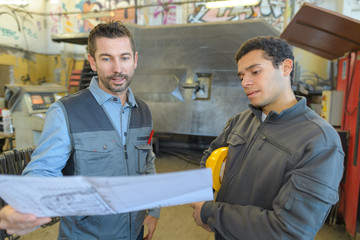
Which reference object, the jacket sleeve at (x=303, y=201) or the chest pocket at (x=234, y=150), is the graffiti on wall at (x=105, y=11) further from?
the jacket sleeve at (x=303, y=201)

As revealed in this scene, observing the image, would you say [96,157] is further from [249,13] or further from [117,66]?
[249,13]

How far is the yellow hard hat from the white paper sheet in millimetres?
471

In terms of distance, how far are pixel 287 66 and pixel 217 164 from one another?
60 cm

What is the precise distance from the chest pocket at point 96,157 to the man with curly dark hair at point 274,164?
0.47m

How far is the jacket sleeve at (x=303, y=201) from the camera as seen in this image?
0.79 m

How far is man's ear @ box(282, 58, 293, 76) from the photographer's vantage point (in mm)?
1053

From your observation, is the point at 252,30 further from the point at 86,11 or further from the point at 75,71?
the point at 86,11

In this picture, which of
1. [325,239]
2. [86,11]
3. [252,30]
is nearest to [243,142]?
[325,239]

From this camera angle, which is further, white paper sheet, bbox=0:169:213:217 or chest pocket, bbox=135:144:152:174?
chest pocket, bbox=135:144:152:174

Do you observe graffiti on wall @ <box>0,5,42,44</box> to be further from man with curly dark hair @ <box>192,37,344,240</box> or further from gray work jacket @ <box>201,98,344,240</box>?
gray work jacket @ <box>201,98,344,240</box>

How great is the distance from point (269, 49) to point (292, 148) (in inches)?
18.2

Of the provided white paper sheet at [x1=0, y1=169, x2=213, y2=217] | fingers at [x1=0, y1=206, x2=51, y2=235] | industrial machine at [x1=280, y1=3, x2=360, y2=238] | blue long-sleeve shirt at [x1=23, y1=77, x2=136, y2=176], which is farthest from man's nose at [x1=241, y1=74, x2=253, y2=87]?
industrial machine at [x1=280, y1=3, x2=360, y2=238]

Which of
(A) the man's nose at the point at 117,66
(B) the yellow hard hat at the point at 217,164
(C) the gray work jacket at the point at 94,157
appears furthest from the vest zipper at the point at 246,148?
Result: (A) the man's nose at the point at 117,66

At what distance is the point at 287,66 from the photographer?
1.06 m
